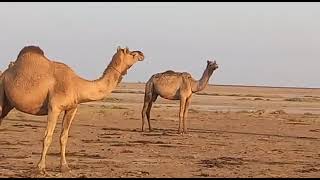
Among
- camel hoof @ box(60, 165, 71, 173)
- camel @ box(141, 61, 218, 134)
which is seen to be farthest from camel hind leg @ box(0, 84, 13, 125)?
camel @ box(141, 61, 218, 134)

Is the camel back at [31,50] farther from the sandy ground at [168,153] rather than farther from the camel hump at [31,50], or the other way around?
the sandy ground at [168,153]

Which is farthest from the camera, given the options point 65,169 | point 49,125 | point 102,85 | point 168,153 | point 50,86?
point 168,153

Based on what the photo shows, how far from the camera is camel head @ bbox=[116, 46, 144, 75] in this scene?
11.9 metres

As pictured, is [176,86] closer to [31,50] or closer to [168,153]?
[168,153]

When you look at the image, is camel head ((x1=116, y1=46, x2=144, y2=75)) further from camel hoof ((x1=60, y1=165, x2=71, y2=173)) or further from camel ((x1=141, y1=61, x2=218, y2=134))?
camel ((x1=141, y1=61, x2=218, y2=134))

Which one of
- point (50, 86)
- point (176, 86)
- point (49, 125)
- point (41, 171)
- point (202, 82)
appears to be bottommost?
point (41, 171)

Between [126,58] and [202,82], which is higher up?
[202,82]

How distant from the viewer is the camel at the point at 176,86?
73.5 ft

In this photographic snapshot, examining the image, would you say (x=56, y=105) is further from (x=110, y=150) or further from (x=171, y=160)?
(x=110, y=150)

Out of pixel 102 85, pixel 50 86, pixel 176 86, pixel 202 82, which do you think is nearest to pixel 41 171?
pixel 50 86

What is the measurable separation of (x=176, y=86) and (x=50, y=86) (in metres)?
11.4

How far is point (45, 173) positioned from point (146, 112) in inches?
468

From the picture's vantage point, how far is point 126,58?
1195 cm

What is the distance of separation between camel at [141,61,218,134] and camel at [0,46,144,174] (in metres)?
10.3
